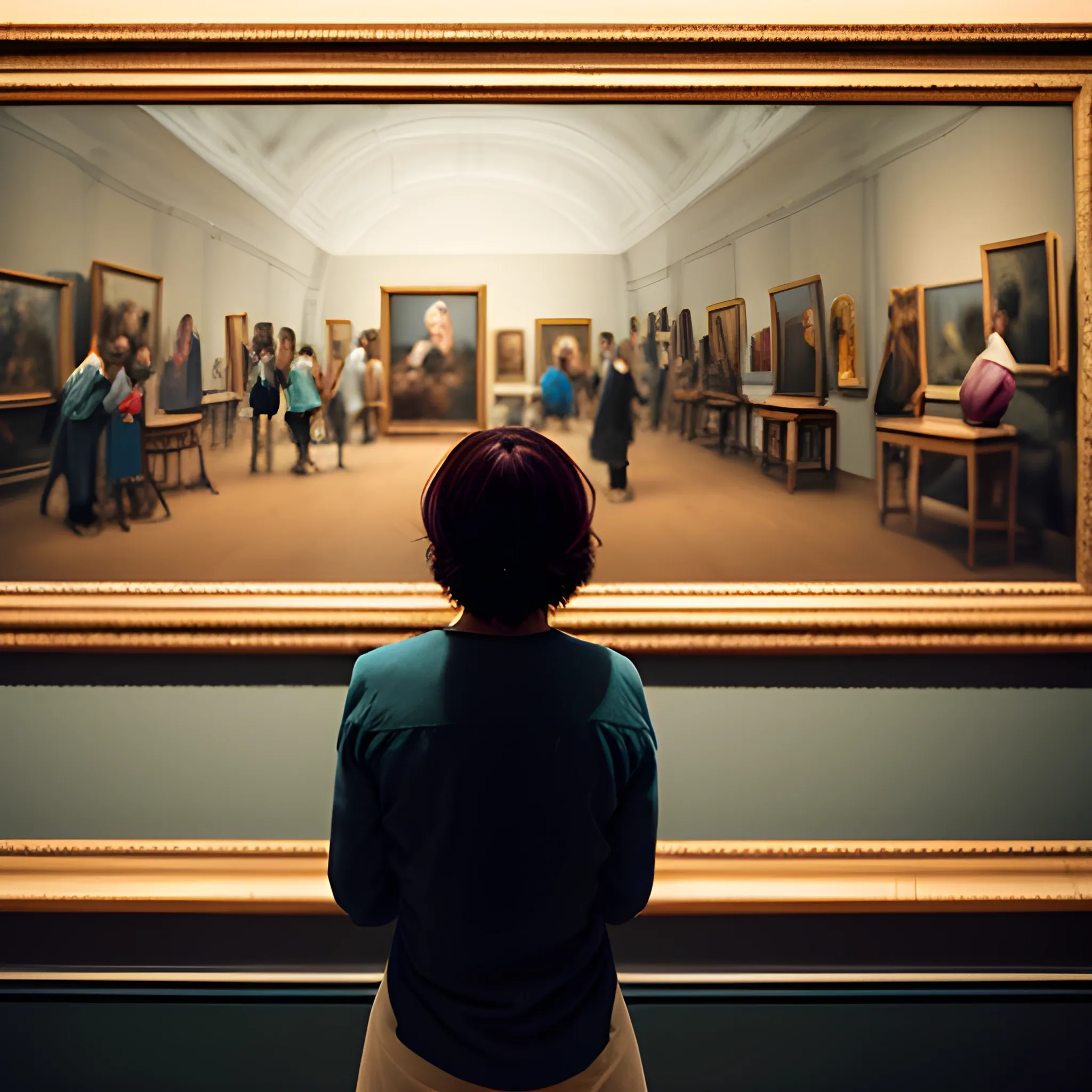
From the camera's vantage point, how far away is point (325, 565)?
199 centimetres

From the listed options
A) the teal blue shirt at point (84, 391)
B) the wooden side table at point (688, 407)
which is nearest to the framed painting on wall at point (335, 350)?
the teal blue shirt at point (84, 391)

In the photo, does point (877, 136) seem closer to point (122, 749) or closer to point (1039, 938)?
point (1039, 938)

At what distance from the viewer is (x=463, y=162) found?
1963 millimetres

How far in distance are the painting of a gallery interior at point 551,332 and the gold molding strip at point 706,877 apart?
2.30ft

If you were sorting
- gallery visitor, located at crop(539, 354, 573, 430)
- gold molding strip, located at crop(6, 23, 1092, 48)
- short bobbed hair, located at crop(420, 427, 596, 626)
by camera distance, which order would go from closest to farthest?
short bobbed hair, located at crop(420, 427, 596, 626) < gold molding strip, located at crop(6, 23, 1092, 48) < gallery visitor, located at crop(539, 354, 573, 430)

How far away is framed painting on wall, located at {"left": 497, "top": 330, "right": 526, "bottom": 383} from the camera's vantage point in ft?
6.53

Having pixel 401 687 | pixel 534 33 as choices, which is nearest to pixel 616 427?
pixel 534 33

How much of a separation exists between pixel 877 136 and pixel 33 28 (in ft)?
6.90

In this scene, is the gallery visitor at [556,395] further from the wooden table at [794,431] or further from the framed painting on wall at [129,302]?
the framed painting on wall at [129,302]

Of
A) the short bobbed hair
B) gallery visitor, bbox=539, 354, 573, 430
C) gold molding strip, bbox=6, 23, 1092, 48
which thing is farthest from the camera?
gallery visitor, bbox=539, 354, 573, 430

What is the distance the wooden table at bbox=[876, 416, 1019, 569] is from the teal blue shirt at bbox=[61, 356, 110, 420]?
1.97 meters

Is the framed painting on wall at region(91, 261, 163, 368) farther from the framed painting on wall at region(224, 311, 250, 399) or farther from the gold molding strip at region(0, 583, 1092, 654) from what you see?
the gold molding strip at region(0, 583, 1092, 654)

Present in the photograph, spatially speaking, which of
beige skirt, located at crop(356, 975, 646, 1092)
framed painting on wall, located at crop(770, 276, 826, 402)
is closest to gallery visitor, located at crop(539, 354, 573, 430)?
framed painting on wall, located at crop(770, 276, 826, 402)

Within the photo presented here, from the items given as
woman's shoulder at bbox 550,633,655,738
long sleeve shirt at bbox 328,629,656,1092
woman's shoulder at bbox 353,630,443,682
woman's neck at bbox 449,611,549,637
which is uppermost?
woman's neck at bbox 449,611,549,637
